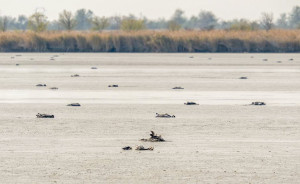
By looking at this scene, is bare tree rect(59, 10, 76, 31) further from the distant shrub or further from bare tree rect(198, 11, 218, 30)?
bare tree rect(198, 11, 218, 30)

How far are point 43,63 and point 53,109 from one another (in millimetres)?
26555

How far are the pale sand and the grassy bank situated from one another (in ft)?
116

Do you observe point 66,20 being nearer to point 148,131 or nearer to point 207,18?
point 148,131

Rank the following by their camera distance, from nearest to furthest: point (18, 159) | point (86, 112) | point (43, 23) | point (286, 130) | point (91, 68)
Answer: point (18, 159) → point (286, 130) → point (86, 112) → point (91, 68) → point (43, 23)

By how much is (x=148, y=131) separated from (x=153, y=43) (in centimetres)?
5403

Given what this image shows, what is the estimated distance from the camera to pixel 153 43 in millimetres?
72438

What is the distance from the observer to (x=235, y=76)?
124 feet

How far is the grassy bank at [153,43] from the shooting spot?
71.4 m

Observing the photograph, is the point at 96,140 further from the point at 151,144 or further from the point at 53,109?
the point at 53,109

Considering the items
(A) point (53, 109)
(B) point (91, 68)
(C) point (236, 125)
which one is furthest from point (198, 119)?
(B) point (91, 68)

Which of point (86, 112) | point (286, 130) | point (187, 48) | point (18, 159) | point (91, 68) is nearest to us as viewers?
point (18, 159)

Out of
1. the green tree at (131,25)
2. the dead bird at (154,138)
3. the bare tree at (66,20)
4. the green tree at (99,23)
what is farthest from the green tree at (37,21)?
the dead bird at (154,138)

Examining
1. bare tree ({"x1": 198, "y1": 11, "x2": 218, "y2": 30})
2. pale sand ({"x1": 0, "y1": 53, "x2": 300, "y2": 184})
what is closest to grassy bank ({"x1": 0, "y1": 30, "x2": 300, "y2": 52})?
pale sand ({"x1": 0, "y1": 53, "x2": 300, "y2": 184})

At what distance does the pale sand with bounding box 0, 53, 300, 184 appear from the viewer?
1360 cm
